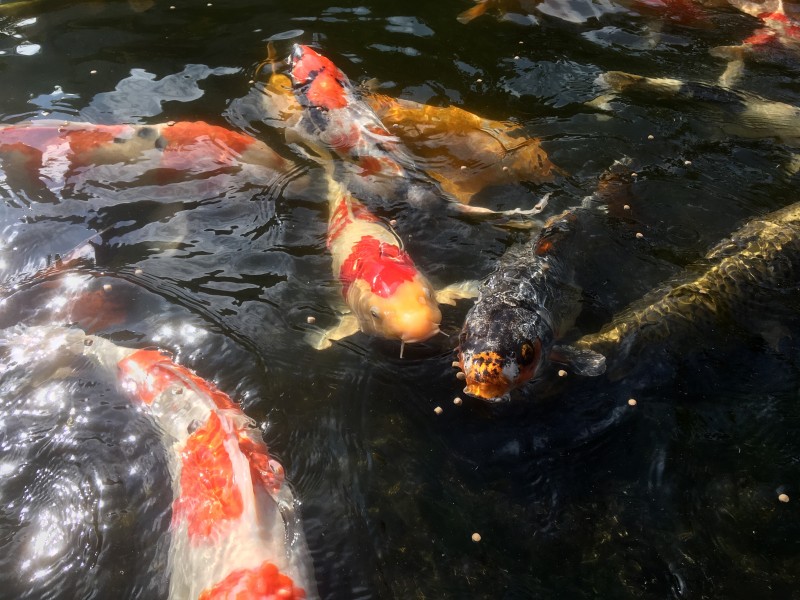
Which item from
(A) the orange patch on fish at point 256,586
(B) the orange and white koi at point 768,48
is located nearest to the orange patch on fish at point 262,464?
(A) the orange patch on fish at point 256,586

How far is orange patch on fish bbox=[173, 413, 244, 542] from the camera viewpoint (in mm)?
3271

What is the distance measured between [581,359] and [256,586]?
8.25 ft

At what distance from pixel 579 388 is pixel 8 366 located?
13.6 ft

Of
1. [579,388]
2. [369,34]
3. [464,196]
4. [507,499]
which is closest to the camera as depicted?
[507,499]

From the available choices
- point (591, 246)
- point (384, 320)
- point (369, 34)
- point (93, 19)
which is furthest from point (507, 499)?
point (93, 19)

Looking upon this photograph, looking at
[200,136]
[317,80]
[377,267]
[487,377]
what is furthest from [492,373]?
[317,80]

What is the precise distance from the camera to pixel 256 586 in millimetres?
2850

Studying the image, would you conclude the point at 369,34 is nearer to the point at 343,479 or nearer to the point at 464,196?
the point at 464,196

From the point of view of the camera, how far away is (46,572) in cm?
333

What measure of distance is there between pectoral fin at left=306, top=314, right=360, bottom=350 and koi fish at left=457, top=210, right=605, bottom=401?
0.89 metres

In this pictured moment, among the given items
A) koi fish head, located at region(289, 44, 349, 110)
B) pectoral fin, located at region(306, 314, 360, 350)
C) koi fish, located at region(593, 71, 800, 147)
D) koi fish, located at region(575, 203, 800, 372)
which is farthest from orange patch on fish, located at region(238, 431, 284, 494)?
koi fish, located at region(593, 71, 800, 147)

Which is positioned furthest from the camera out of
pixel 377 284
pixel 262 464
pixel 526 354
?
pixel 377 284

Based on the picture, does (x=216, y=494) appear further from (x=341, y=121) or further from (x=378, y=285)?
(x=341, y=121)

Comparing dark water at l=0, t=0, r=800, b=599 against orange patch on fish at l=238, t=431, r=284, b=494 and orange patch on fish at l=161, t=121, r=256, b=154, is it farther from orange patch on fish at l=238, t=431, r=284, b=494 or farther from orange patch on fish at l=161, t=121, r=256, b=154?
orange patch on fish at l=161, t=121, r=256, b=154
